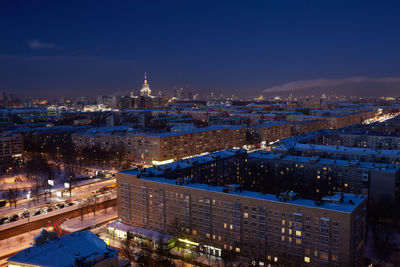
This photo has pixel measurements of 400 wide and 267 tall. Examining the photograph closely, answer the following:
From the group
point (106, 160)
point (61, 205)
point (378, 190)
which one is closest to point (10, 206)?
point (61, 205)

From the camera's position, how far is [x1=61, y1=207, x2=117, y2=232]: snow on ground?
696 inches

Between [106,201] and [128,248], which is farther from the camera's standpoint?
[106,201]

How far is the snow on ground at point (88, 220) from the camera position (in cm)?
1769

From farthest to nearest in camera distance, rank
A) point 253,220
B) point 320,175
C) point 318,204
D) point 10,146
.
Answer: point 10,146
point 320,175
point 253,220
point 318,204

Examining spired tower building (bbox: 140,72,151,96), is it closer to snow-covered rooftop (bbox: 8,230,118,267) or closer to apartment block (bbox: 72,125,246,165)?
apartment block (bbox: 72,125,246,165)

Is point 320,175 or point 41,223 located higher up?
point 320,175

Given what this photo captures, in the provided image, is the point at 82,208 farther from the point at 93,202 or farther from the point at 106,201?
the point at 106,201

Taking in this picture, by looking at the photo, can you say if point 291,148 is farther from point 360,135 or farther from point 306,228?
point 306,228

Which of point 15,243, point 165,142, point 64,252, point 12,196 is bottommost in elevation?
point 15,243

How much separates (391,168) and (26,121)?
6616 cm

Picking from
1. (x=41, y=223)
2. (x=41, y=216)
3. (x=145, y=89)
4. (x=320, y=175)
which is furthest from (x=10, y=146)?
(x=145, y=89)

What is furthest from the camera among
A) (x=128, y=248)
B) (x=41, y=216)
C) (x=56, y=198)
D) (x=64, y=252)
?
(x=56, y=198)

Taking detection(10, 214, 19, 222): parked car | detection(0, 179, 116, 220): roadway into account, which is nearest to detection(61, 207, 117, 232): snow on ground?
detection(10, 214, 19, 222): parked car

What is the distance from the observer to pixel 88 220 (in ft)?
61.4
